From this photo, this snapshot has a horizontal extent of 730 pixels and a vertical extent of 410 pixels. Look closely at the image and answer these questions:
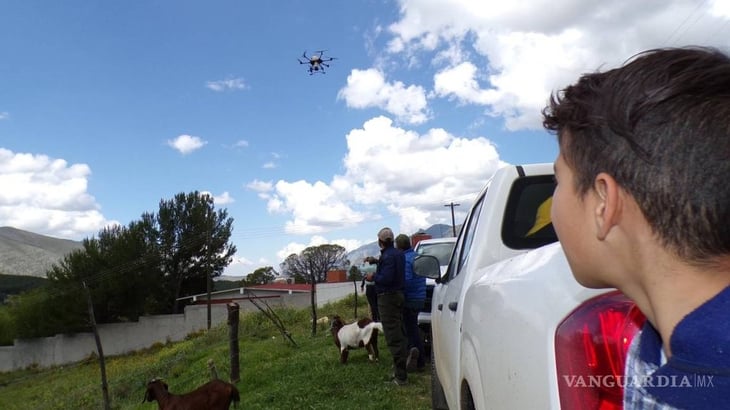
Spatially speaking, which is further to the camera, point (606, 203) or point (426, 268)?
point (426, 268)

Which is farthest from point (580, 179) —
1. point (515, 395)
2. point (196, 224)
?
point (196, 224)

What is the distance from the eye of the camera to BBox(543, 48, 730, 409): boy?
0.78 metres

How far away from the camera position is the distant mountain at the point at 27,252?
467ft

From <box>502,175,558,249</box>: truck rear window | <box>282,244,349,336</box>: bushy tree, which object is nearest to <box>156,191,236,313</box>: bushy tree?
<box>282,244,349,336</box>: bushy tree

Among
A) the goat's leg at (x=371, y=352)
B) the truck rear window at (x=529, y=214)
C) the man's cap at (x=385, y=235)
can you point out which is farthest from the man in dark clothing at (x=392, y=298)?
the truck rear window at (x=529, y=214)

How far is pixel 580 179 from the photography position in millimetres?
970

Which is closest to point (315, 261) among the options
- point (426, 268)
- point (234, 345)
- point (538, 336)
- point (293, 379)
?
point (234, 345)

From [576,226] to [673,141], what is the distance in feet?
0.78

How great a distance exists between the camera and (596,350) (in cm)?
105

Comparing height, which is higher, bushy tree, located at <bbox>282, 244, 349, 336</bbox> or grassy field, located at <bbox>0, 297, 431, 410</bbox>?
bushy tree, located at <bbox>282, 244, 349, 336</bbox>

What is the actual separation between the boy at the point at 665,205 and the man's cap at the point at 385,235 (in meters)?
6.02

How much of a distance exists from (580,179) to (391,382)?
21.6 ft

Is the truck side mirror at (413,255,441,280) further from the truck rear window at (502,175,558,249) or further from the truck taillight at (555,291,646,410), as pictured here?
the truck taillight at (555,291,646,410)

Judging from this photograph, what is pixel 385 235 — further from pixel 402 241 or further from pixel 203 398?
pixel 203 398
